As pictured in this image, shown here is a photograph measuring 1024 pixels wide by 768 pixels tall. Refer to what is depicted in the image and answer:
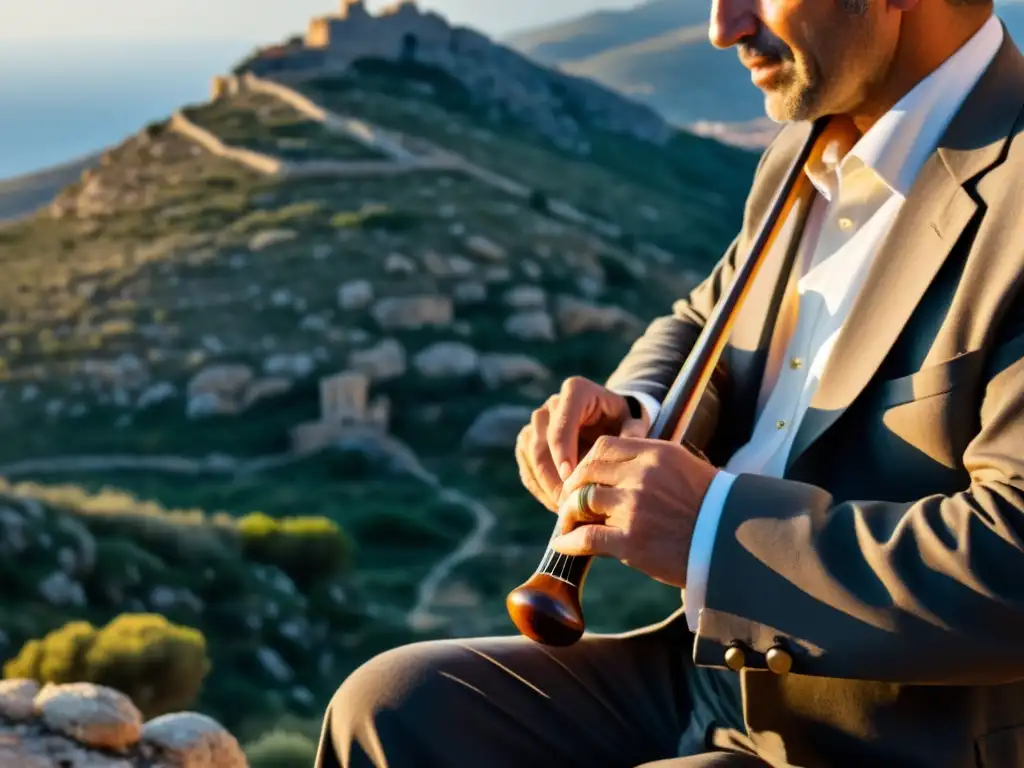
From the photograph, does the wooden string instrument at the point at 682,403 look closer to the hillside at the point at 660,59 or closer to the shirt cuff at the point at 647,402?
the shirt cuff at the point at 647,402

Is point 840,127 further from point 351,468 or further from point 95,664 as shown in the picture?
point 351,468

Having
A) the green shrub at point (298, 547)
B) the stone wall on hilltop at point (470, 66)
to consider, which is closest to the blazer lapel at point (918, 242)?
the green shrub at point (298, 547)

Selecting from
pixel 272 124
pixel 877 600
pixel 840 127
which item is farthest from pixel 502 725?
pixel 272 124

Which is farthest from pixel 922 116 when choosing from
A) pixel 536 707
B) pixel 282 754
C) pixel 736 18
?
pixel 282 754

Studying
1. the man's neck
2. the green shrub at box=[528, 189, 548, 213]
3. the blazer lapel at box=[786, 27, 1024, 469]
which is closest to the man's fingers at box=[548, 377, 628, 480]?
the blazer lapel at box=[786, 27, 1024, 469]

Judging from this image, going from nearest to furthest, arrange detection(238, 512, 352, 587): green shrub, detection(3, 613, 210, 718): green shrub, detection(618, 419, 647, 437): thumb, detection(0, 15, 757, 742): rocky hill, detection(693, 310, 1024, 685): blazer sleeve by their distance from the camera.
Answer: detection(693, 310, 1024, 685): blazer sleeve
detection(618, 419, 647, 437): thumb
detection(3, 613, 210, 718): green shrub
detection(0, 15, 757, 742): rocky hill
detection(238, 512, 352, 587): green shrub

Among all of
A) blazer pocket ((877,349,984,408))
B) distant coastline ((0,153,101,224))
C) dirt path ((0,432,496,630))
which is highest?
distant coastline ((0,153,101,224))

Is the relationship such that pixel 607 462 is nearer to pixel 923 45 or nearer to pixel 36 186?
pixel 923 45

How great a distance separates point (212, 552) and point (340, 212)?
27.8 m

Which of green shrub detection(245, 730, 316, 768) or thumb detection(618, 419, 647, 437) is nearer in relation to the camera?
thumb detection(618, 419, 647, 437)

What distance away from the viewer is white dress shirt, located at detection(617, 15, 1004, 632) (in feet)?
7.23

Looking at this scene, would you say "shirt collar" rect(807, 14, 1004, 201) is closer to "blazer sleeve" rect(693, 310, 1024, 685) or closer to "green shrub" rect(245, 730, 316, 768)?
"blazer sleeve" rect(693, 310, 1024, 685)

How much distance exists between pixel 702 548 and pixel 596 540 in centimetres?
15

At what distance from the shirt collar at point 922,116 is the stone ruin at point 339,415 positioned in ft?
80.2
